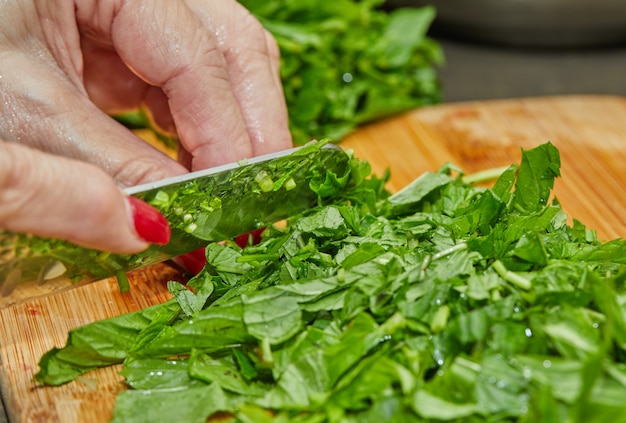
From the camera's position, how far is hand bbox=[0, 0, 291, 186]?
5.67 feet

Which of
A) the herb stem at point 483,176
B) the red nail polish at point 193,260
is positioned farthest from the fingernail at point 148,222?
the herb stem at point 483,176

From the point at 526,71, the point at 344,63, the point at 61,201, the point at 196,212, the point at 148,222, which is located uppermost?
the point at 61,201

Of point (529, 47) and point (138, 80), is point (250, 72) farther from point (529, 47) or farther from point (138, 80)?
point (529, 47)

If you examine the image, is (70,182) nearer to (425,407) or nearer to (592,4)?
(425,407)

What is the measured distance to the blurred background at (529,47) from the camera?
10.6 feet

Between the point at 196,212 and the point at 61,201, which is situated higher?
the point at 61,201

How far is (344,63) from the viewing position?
2.80m

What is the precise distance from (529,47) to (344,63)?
118 centimetres

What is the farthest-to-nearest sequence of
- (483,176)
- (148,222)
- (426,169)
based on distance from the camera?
(426,169), (483,176), (148,222)

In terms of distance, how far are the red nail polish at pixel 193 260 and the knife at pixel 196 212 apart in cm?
8

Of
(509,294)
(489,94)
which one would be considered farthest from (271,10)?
(509,294)

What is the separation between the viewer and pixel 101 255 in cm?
161

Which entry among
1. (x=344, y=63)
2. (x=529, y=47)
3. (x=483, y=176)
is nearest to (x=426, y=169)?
(x=483, y=176)

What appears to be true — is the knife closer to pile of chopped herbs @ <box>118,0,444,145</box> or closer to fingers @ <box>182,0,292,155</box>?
fingers @ <box>182,0,292,155</box>
